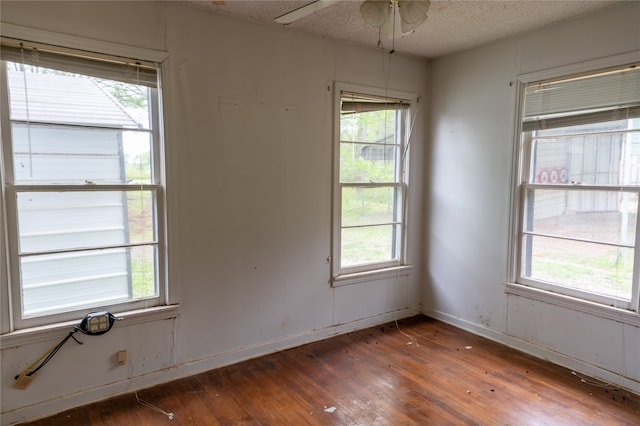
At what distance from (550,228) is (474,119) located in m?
1.14

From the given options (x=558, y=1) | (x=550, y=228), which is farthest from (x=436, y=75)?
(x=550, y=228)

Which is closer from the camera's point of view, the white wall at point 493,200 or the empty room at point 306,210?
the empty room at point 306,210

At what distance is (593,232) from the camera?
→ 2883mm

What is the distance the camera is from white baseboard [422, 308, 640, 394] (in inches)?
107

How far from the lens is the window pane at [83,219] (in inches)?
91.4

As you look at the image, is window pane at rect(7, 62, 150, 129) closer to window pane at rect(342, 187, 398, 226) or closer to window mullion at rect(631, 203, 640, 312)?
window pane at rect(342, 187, 398, 226)

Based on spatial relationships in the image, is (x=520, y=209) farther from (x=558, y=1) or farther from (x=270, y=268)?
(x=270, y=268)

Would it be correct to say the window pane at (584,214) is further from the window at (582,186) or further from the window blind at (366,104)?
the window blind at (366,104)

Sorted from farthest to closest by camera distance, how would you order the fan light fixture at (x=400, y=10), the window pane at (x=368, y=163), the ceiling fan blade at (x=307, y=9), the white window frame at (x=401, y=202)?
the window pane at (x=368, y=163) → the white window frame at (x=401, y=202) → the ceiling fan blade at (x=307, y=9) → the fan light fixture at (x=400, y=10)

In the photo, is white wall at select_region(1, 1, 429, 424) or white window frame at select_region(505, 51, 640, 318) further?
white window frame at select_region(505, 51, 640, 318)

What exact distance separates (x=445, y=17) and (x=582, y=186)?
1.58 meters

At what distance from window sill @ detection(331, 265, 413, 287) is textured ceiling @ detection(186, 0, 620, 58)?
2059 mm

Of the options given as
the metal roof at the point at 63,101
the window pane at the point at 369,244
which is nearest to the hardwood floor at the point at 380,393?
the window pane at the point at 369,244

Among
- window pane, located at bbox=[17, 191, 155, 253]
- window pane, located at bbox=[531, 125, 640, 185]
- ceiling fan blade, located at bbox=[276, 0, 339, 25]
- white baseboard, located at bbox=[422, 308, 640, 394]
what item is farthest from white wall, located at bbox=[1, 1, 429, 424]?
window pane, located at bbox=[531, 125, 640, 185]
